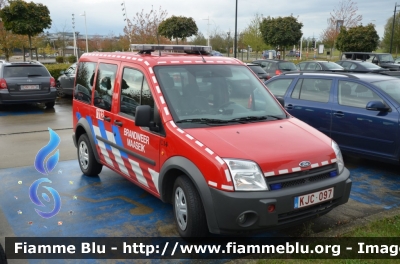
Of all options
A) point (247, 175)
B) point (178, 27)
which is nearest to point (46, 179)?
point (247, 175)

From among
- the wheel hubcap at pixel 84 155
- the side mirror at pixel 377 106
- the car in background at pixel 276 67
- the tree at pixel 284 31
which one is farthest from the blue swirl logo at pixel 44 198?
the tree at pixel 284 31

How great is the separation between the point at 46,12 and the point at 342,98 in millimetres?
17589

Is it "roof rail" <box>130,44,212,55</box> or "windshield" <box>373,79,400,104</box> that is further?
"windshield" <box>373,79,400,104</box>

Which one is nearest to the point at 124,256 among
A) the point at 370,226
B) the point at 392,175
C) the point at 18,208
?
the point at 18,208

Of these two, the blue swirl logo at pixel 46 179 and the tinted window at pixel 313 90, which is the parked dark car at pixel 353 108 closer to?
the tinted window at pixel 313 90

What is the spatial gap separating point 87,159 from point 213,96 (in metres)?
2.69

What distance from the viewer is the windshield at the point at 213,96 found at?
429cm

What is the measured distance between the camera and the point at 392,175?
21.0 feet

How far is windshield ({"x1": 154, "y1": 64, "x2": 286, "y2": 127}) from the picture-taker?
429 centimetres

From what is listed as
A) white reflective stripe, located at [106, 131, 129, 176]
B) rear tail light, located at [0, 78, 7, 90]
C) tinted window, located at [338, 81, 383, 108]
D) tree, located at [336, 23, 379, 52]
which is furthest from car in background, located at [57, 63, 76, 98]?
tree, located at [336, 23, 379, 52]

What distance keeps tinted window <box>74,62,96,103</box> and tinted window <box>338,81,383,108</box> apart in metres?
4.19

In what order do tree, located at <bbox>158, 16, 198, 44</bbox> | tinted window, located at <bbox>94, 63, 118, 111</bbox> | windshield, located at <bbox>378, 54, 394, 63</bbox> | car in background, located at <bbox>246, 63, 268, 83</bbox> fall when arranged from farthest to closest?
tree, located at <bbox>158, 16, 198, 44</bbox>, windshield, located at <bbox>378, 54, 394, 63</bbox>, car in background, located at <bbox>246, 63, 268, 83</bbox>, tinted window, located at <bbox>94, 63, 118, 111</bbox>

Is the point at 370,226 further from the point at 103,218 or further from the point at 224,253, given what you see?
the point at 103,218

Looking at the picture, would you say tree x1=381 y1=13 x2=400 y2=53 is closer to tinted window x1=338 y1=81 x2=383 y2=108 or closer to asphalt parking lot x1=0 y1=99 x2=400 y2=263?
tinted window x1=338 y1=81 x2=383 y2=108
